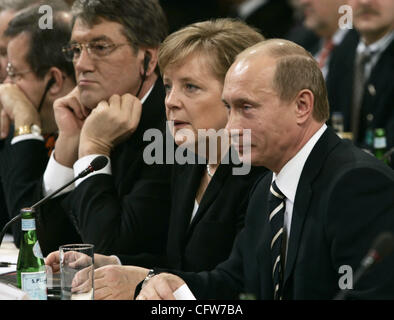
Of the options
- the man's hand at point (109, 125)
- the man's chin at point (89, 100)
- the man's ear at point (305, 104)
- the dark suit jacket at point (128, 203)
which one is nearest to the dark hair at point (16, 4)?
the man's chin at point (89, 100)

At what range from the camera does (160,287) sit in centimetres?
207

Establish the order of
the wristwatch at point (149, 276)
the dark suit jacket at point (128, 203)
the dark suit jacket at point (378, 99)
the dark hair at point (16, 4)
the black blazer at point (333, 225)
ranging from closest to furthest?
Result: the black blazer at point (333, 225), the wristwatch at point (149, 276), the dark suit jacket at point (128, 203), the dark hair at point (16, 4), the dark suit jacket at point (378, 99)

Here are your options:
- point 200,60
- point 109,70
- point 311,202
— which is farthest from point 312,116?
point 109,70

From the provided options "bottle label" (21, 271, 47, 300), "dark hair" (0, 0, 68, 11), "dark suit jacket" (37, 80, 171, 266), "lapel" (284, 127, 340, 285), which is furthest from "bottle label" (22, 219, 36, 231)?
"dark hair" (0, 0, 68, 11)

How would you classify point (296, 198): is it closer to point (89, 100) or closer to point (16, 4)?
point (89, 100)

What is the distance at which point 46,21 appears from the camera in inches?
137

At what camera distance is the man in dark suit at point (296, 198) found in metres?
1.90

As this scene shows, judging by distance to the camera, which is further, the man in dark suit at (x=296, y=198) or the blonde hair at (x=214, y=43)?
the blonde hair at (x=214, y=43)

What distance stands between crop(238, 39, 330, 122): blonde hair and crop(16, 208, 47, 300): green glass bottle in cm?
79

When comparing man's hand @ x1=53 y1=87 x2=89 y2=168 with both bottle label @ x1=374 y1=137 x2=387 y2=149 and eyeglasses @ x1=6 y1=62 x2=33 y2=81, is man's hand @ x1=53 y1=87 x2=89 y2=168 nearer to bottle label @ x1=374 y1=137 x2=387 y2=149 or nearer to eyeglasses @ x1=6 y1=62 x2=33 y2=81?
eyeglasses @ x1=6 y1=62 x2=33 y2=81

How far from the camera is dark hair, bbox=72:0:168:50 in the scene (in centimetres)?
299

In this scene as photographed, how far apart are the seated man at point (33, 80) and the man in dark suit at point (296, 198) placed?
1386 millimetres

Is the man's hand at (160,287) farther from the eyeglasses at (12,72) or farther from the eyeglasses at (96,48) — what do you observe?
the eyeglasses at (12,72)
